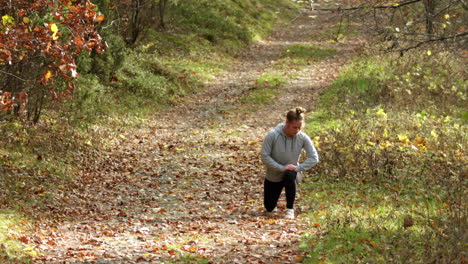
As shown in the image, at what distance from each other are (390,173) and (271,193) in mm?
2600

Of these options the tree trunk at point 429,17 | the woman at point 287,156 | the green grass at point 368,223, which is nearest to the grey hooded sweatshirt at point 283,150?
the woman at point 287,156

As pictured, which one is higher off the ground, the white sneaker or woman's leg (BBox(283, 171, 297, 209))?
woman's leg (BBox(283, 171, 297, 209))

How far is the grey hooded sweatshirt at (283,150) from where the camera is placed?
814 centimetres

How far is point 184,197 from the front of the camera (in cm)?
990

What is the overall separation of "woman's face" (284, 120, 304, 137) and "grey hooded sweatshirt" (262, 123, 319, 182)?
12 cm

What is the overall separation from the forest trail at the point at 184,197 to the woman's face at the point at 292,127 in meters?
1.31

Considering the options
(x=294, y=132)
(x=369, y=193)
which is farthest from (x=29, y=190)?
(x=369, y=193)

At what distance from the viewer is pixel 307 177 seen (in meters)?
10.4

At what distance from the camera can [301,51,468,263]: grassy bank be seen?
5.91m

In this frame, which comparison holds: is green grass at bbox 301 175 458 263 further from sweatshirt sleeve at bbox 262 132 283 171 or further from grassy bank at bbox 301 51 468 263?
sweatshirt sleeve at bbox 262 132 283 171

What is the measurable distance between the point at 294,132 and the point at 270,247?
1912mm

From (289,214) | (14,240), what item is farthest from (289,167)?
(14,240)

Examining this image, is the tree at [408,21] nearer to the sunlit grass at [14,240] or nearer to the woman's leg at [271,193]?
the woman's leg at [271,193]

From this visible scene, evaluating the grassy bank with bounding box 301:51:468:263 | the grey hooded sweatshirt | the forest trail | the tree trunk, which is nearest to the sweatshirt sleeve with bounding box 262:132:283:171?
the grey hooded sweatshirt
